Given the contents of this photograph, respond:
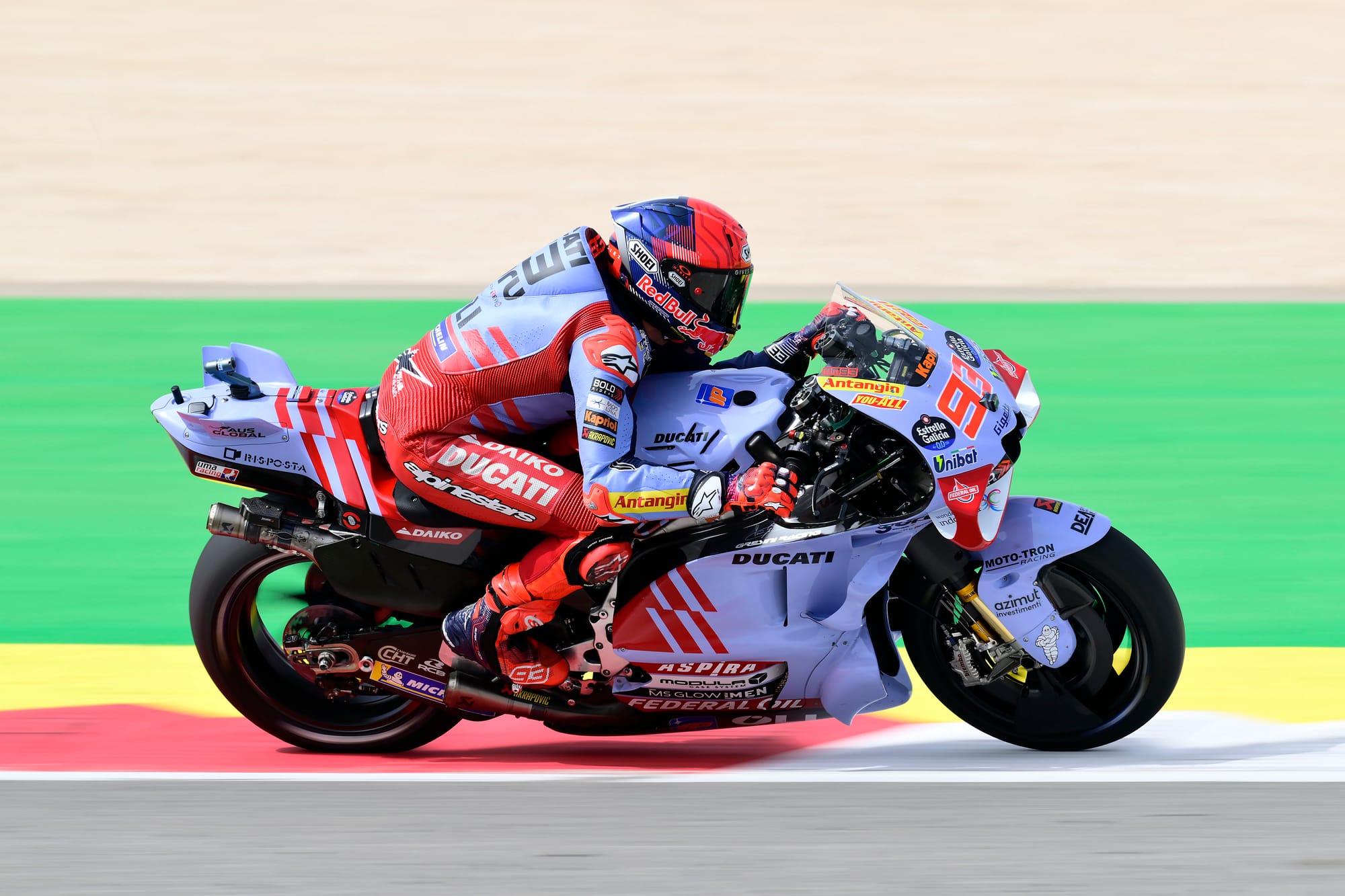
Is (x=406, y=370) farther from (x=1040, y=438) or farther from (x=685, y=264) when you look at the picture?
(x=1040, y=438)

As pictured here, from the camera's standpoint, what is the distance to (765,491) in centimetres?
413

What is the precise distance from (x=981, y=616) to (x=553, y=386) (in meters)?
1.40

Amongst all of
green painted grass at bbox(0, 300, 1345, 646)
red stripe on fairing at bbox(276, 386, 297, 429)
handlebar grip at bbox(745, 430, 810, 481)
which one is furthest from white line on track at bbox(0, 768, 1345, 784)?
green painted grass at bbox(0, 300, 1345, 646)

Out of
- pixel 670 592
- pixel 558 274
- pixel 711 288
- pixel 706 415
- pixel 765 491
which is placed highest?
pixel 558 274

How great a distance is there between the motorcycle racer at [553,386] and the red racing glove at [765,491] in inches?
4.0

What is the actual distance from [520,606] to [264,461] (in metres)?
0.89

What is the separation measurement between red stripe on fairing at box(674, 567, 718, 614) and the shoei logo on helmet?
2.84 feet

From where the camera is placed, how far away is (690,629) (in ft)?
15.0

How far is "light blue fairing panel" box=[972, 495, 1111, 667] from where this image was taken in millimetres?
4512

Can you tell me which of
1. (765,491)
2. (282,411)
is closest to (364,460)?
(282,411)

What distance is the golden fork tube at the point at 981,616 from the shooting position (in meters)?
4.54

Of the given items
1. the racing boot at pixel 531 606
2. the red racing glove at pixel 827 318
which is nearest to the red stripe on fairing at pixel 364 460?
the racing boot at pixel 531 606

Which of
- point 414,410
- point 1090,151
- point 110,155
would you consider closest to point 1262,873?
point 414,410

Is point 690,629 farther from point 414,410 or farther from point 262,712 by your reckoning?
point 262,712
